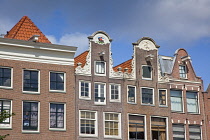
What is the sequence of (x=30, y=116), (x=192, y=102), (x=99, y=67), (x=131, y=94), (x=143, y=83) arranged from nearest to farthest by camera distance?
(x=30, y=116) → (x=99, y=67) → (x=131, y=94) → (x=143, y=83) → (x=192, y=102)

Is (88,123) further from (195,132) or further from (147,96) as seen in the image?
(195,132)

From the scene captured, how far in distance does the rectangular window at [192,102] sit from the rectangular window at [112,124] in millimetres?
7386

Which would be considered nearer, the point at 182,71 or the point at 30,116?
the point at 30,116

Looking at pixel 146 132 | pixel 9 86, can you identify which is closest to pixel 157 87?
pixel 146 132

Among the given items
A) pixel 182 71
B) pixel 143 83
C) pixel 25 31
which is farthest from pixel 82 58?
pixel 182 71

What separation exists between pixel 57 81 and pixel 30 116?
3.43 metres

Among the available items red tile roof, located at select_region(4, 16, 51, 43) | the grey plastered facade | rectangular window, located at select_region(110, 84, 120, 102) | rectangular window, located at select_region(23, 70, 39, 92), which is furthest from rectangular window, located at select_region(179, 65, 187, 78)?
rectangular window, located at select_region(23, 70, 39, 92)

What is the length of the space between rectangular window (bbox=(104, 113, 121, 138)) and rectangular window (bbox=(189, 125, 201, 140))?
7.21 metres

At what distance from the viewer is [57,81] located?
3578cm

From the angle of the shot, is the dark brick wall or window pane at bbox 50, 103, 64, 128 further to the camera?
Result: window pane at bbox 50, 103, 64, 128

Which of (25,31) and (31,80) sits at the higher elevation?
(25,31)

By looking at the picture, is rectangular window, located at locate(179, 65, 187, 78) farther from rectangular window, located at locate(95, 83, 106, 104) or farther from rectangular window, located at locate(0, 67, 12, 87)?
rectangular window, located at locate(0, 67, 12, 87)

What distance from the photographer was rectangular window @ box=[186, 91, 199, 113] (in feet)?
136

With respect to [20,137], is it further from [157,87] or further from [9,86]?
[157,87]
